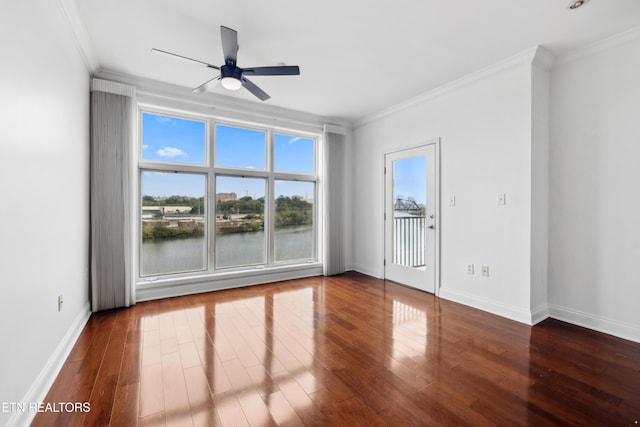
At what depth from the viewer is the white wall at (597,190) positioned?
8.52 ft

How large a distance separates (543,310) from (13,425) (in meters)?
4.26

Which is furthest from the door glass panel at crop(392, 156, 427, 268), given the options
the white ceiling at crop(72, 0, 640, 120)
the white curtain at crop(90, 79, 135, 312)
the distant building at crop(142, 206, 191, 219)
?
the white curtain at crop(90, 79, 135, 312)

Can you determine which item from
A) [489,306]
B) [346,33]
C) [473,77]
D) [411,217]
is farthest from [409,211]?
[346,33]

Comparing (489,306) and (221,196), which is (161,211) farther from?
(489,306)

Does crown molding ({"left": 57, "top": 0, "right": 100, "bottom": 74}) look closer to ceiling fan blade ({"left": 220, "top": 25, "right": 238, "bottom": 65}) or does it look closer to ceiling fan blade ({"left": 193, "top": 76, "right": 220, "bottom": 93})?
ceiling fan blade ({"left": 193, "top": 76, "right": 220, "bottom": 93})

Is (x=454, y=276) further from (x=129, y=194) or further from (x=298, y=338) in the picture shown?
(x=129, y=194)

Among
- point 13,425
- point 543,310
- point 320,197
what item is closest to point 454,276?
point 543,310

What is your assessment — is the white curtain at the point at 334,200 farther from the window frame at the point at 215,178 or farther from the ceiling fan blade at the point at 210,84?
the ceiling fan blade at the point at 210,84

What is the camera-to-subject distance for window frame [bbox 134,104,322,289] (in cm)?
382

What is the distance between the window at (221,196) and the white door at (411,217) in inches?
54.6

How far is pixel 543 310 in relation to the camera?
121 inches

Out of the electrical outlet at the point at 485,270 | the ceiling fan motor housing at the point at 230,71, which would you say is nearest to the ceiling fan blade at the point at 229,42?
the ceiling fan motor housing at the point at 230,71

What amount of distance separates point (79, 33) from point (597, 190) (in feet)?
16.5

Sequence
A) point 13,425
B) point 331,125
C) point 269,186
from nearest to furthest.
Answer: point 13,425 → point 269,186 → point 331,125
